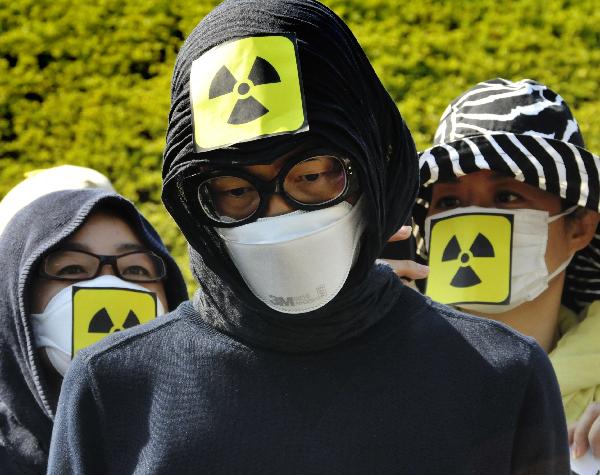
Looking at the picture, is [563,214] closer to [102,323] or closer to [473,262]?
[473,262]

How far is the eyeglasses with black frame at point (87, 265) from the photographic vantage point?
3359 mm

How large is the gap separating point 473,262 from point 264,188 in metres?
1.43

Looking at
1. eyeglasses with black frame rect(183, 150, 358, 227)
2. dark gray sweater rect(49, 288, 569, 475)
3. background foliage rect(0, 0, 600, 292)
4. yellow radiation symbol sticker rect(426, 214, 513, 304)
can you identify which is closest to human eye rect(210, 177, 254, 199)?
eyeglasses with black frame rect(183, 150, 358, 227)

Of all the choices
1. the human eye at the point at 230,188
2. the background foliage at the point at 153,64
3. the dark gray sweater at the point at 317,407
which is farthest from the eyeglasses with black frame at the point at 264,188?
the background foliage at the point at 153,64

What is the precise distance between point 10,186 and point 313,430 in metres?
4.41

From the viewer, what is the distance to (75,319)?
3.27 m

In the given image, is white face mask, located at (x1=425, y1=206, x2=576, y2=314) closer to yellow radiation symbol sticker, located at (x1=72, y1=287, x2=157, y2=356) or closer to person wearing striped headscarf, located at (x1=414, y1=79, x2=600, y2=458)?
person wearing striped headscarf, located at (x1=414, y1=79, x2=600, y2=458)

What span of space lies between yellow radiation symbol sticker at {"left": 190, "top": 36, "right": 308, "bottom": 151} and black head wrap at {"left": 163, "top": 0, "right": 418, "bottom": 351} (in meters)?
0.02

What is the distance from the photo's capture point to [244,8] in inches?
77.7

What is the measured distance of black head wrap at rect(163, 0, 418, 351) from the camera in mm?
1915

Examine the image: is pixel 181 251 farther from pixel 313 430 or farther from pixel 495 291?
pixel 313 430

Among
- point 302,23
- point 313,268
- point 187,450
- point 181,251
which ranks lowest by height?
point 181,251

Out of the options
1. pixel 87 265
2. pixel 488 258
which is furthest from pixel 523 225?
pixel 87 265

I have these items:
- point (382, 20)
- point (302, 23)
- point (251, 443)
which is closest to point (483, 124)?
point (302, 23)
